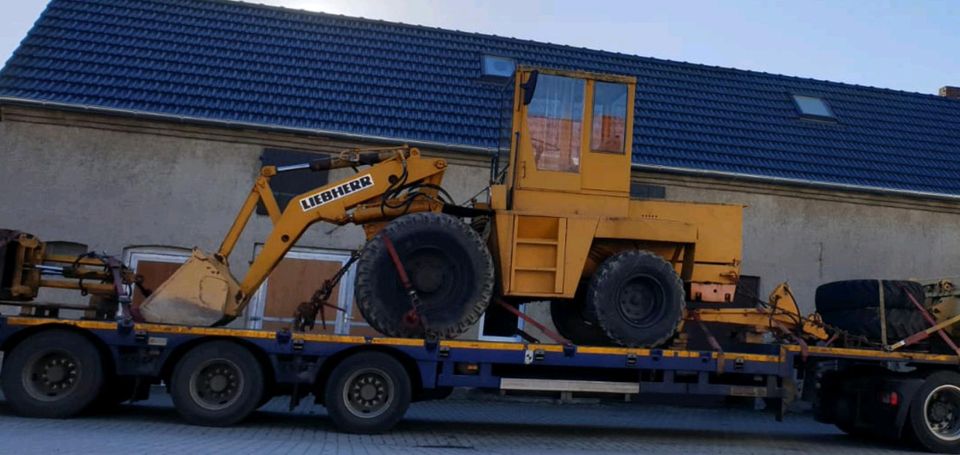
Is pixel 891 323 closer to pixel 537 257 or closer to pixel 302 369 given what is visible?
pixel 537 257

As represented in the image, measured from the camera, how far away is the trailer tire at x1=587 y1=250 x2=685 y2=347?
33.9 feet

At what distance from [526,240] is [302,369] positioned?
2782 mm

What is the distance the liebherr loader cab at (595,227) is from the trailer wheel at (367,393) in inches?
61.2

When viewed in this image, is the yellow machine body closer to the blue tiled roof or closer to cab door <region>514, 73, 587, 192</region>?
cab door <region>514, 73, 587, 192</region>

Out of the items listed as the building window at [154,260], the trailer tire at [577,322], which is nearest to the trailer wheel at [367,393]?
the trailer tire at [577,322]

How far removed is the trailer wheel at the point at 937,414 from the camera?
10883mm

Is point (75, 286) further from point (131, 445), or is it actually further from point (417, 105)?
point (417, 105)

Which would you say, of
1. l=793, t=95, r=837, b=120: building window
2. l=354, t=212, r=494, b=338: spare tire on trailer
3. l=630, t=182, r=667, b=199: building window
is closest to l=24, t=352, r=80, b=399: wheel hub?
l=354, t=212, r=494, b=338: spare tire on trailer

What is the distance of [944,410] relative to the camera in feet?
36.4

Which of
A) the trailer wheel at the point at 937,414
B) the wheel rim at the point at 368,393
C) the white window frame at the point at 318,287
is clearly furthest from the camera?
the white window frame at the point at 318,287

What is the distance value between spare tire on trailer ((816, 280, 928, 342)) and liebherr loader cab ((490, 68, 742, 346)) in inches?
75.5

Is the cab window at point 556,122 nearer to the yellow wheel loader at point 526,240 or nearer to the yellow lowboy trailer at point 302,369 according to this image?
the yellow wheel loader at point 526,240

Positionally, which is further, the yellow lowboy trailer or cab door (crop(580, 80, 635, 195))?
cab door (crop(580, 80, 635, 195))

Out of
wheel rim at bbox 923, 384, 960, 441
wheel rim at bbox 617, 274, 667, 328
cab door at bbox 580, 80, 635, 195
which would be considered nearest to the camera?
wheel rim at bbox 617, 274, 667, 328
